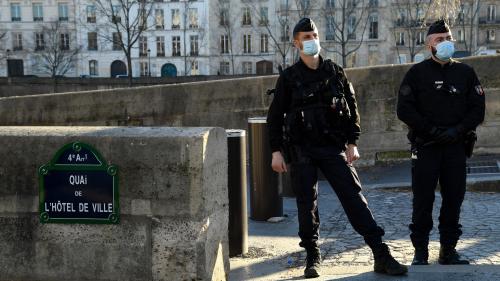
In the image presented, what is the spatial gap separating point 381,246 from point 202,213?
4.47 ft

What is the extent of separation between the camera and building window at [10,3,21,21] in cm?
7438

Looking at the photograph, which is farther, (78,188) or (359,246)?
(359,246)

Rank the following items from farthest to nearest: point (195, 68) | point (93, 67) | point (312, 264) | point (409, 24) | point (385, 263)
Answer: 1. point (93, 67)
2. point (195, 68)
3. point (409, 24)
4. point (312, 264)
5. point (385, 263)

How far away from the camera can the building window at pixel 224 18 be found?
230 ft

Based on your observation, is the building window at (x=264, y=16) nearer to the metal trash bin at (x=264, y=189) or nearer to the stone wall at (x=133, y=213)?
the metal trash bin at (x=264, y=189)

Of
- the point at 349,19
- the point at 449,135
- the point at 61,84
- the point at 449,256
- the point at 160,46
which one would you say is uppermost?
the point at 349,19

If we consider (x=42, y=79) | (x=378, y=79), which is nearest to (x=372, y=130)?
(x=378, y=79)

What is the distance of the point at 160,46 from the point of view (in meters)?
72.4

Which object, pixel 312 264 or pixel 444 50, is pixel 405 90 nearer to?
pixel 444 50

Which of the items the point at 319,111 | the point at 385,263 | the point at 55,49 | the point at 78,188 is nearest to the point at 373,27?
the point at 55,49

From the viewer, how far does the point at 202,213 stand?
398 centimetres

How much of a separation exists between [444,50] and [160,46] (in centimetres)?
6984

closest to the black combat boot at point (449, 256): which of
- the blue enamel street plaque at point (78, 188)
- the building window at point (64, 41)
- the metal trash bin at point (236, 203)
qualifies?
the metal trash bin at point (236, 203)

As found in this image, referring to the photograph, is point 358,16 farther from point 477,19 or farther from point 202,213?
point 202,213
